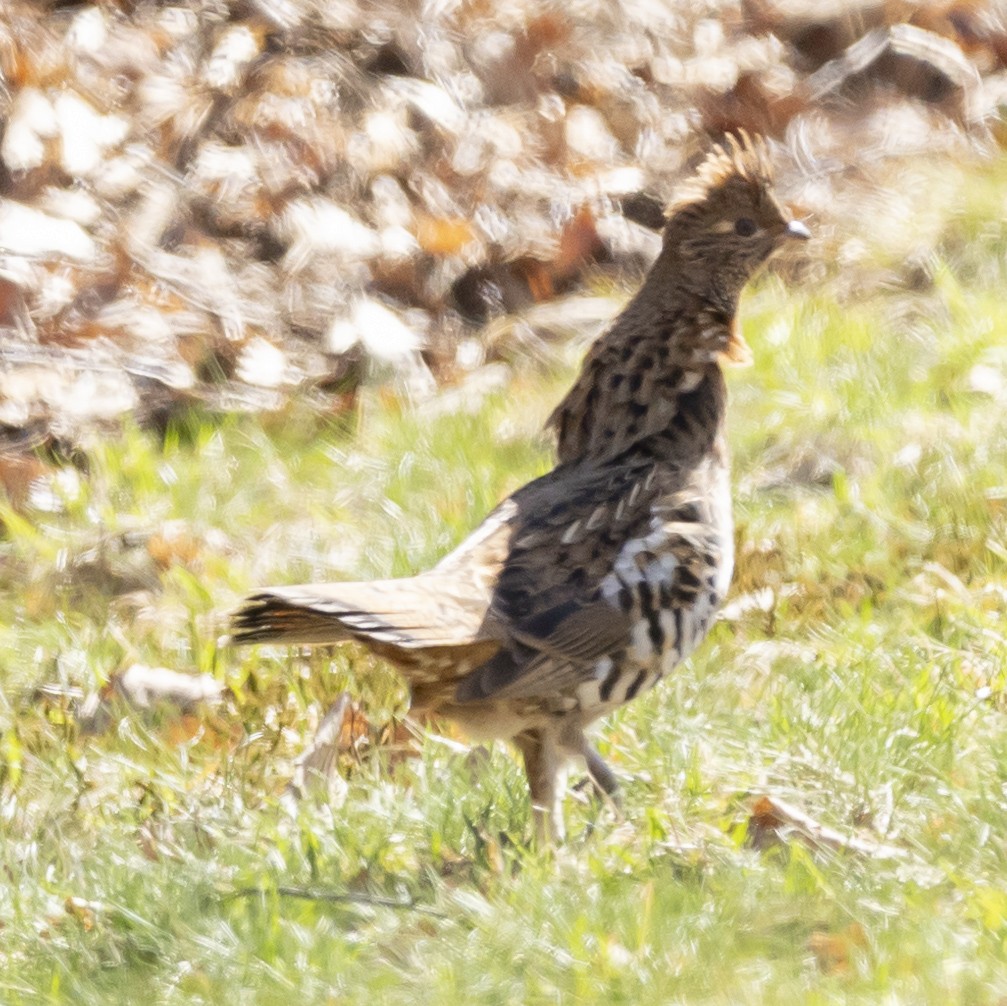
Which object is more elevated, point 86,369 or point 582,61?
point 582,61

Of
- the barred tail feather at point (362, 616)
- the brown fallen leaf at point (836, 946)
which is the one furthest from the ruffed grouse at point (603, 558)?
the brown fallen leaf at point (836, 946)

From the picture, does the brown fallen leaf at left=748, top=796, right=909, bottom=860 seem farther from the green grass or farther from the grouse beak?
the grouse beak

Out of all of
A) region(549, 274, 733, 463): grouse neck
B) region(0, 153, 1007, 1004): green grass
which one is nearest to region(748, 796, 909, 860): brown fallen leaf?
region(0, 153, 1007, 1004): green grass

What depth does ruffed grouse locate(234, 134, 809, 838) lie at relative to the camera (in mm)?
4117

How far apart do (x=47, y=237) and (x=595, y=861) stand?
4.70 m

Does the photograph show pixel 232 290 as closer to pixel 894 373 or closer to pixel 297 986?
pixel 894 373

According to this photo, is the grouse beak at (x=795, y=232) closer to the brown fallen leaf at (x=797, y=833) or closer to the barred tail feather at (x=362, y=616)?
the barred tail feather at (x=362, y=616)

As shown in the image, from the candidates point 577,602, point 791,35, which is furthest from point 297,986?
point 791,35

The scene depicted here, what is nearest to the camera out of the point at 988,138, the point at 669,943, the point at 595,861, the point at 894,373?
the point at 669,943

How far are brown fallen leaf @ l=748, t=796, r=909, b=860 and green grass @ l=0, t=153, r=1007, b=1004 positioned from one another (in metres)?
0.03

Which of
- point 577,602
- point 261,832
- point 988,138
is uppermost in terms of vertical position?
point 988,138

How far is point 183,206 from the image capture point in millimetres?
8156

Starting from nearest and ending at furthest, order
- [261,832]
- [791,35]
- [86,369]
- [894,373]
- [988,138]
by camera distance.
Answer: [261,832]
[894,373]
[86,369]
[988,138]
[791,35]

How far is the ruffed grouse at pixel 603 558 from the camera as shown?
162 inches
